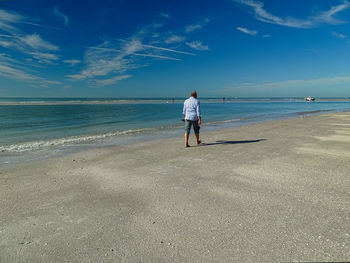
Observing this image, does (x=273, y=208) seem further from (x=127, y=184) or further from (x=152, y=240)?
(x=127, y=184)

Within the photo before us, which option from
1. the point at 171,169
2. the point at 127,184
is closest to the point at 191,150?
the point at 171,169

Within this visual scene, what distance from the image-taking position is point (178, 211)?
12.0ft

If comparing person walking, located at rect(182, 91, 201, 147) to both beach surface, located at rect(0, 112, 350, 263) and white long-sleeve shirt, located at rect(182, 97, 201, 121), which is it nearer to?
white long-sleeve shirt, located at rect(182, 97, 201, 121)

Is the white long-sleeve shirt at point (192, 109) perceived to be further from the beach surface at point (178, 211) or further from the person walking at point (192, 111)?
the beach surface at point (178, 211)

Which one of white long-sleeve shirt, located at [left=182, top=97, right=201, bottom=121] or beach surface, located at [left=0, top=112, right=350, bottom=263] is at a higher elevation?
white long-sleeve shirt, located at [left=182, top=97, right=201, bottom=121]

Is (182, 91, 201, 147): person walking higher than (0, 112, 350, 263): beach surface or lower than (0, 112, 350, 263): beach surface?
higher

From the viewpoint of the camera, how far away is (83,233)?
3105 millimetres

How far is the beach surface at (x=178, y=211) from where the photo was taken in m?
2.70

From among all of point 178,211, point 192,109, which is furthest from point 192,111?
point 178,211

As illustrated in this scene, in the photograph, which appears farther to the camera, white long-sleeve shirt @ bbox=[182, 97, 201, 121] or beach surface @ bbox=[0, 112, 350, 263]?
white long-sleeve shirt @ bbox=[182, 97, 201, 121]

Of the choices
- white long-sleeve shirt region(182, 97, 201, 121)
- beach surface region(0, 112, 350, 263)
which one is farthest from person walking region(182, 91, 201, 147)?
beach surface region(0, 112, 350, 263)

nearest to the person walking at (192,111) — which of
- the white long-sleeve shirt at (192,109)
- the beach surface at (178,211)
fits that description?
the white long-sleeve shirt at (192,109)

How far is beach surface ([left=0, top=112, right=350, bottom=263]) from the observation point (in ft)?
8.86

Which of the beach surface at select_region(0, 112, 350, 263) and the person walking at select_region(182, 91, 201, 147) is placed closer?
the beach surface at select_region(0, 112, 350, 263)
